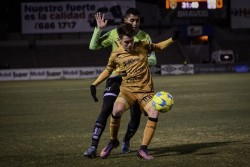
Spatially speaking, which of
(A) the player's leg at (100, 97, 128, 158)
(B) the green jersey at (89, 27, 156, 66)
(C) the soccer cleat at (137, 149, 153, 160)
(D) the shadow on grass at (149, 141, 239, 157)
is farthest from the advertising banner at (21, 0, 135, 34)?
(C) the soccer cleat at (137, 149, 153, 160)

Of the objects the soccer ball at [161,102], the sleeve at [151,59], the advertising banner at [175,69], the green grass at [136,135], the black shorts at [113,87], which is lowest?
the advertising banner at [175,69]

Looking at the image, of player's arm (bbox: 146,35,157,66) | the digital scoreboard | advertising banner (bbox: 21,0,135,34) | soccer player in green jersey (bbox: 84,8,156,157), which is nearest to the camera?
soccer player in green jersey (bbox: 84,8,156,157)

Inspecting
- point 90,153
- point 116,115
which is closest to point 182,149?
point 116,115

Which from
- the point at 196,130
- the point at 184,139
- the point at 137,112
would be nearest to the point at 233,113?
the point at 196,130

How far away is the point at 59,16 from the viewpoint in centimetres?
5100

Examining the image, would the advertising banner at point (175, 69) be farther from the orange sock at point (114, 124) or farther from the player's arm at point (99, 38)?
the orange sock at point (114, 124)

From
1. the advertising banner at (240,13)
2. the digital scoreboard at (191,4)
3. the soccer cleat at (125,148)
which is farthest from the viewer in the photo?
the advertising banner at (240,13)

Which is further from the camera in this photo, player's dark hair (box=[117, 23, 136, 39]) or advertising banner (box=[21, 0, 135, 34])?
advertising banner (box=[21, 0, 135, 34])

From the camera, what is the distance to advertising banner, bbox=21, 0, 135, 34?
50656 millimetres

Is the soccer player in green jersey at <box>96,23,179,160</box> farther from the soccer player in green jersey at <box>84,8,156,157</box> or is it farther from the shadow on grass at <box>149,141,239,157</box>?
the shadow on grass at <box>149,141,239,157</box>

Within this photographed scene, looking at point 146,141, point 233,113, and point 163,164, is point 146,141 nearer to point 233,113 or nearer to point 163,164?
point 163,164

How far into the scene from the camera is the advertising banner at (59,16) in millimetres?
50656

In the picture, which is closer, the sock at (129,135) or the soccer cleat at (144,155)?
the soccer cleat at (144,155)

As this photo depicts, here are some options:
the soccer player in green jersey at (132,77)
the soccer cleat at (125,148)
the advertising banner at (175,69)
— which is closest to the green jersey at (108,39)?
the soccer player in green jersey at (132,77)
